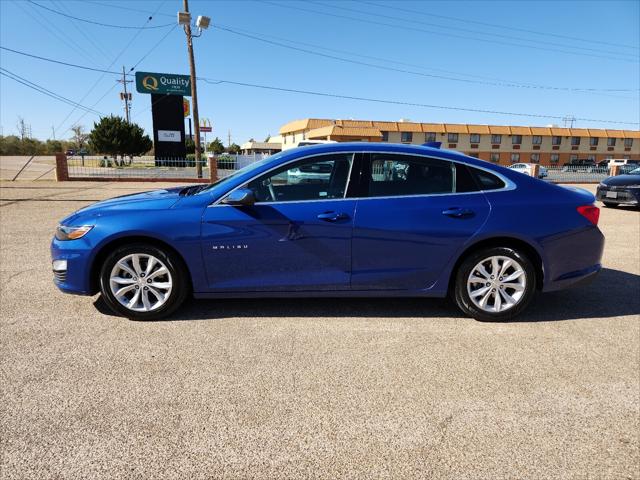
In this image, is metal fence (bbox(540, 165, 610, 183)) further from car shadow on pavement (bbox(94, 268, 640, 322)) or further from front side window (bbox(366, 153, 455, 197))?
front side window (bbox(366, 153, 455, 197))

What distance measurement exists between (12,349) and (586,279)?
4824 millimetres

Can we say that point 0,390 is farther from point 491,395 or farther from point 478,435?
point 491,395

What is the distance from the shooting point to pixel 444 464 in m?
2.08

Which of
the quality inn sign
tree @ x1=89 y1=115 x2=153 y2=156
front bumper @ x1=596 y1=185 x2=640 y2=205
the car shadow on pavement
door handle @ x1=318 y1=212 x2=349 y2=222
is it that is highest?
the quality inn sign

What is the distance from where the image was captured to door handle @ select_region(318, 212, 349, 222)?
139 inches

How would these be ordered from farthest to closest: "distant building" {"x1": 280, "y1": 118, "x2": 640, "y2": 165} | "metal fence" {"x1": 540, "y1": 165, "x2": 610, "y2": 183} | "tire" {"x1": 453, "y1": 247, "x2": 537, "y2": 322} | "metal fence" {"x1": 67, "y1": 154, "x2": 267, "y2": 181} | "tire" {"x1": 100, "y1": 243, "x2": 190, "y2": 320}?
"distant building" {"x1": 280, "y1": 118, "x2": 640, "y2": 165} → "metal fence" {"x1": 540, "y1": 165, "x2": 610, "y2": 183} → "metal fence" {"x1": 67, "y1": 154, "x2": 267, "y2": 181} → "tire" {"x1": 453, "y1": 247, "x2": 537, "y2": 322} → "tire" {"x1": 100, "y1": 243, "x2": 190, "y2": 320}

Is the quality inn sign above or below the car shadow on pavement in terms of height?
above

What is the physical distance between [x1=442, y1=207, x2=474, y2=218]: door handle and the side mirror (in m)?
1.65

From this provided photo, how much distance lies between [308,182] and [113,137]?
51.0 m

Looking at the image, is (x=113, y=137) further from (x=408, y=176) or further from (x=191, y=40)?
(x=408, y=176)

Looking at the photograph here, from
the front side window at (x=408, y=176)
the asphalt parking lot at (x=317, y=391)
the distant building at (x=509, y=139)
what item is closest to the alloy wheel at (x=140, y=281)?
the asphalt parking lot at (x=317, y=391)

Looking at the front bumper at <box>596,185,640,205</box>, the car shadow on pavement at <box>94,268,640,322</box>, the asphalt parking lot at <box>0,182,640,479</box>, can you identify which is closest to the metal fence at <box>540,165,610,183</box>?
the front bumper at <box>596,185,640,205</box>

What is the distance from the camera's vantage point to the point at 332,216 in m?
3.55

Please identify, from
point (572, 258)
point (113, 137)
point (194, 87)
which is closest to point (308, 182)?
point (572, 258)
